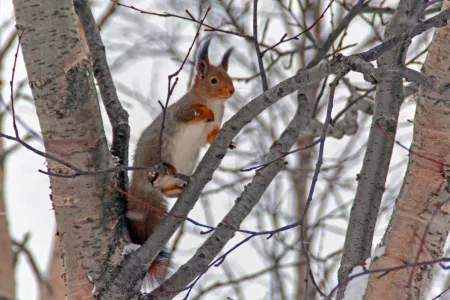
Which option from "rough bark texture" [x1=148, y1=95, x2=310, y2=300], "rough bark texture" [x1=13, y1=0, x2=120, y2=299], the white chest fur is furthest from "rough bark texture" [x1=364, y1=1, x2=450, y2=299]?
the white chest fur

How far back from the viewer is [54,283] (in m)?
4.02

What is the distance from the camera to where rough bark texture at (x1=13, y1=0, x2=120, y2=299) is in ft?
5.81

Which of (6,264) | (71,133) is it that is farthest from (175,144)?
(6,264)

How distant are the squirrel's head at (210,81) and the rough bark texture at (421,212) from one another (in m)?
1.12

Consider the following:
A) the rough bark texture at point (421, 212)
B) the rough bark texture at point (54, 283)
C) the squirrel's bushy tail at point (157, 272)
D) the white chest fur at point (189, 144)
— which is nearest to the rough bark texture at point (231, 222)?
the squirrel's bushy tail at point (157, 272)

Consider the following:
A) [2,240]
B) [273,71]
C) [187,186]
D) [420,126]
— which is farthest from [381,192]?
[273,71]

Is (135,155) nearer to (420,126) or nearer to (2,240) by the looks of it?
(420,126)

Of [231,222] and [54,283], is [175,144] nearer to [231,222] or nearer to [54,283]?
[231,222]

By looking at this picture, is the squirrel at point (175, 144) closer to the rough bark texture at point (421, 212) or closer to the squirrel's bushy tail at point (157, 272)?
the squirrel's bushy tail at point (157, 272)

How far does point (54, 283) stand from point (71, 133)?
97.4 inches

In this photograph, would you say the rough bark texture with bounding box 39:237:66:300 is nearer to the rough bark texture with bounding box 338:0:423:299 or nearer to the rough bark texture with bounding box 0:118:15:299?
the rough bark texture with bounding box 0:118:15:299

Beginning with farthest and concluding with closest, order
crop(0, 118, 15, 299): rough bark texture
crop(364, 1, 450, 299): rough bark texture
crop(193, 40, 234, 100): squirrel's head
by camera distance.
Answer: crop(0, 118, 15, 299): rough bark texture → crop(193, 40, 234, 100): squirrel's head → crop(364, 1, 450, 299): rough bark texture

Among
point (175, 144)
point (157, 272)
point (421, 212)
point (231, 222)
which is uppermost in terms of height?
point (175, 144)

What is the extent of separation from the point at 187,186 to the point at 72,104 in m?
0.44
